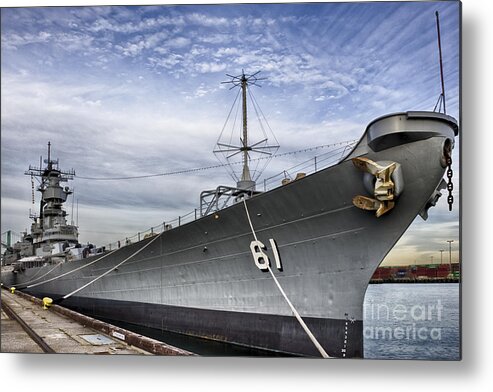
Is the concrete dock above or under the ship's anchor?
under

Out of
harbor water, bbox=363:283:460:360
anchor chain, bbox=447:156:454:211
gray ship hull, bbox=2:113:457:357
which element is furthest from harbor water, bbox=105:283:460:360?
anchor chain, bbox=447:156:454:211

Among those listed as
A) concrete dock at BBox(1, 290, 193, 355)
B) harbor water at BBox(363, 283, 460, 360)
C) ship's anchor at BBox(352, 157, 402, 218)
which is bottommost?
concrete dock at BBox(1, 290, 193, 355)

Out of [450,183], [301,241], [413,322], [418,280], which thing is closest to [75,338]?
[301,241]

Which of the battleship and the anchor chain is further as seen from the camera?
the battleship

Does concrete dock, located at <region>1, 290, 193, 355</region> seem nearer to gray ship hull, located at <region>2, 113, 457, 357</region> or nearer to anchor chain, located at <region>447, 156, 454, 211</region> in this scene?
gray ship hull, located at <region>2, 113, 457, 357</region>

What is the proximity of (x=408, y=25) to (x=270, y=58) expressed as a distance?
143cm

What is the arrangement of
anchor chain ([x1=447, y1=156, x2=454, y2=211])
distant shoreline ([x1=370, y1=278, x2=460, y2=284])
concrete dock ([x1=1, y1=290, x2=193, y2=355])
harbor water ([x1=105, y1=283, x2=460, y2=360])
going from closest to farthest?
distant shoreline ([x1=370, y1=278, x2=460, y2=284]) < harbor water ([x1=105, y1=283, x2=460, y2=360]) < anchor chain ([x1=447, y1=156, x2=454, y2=211]) < concrete dock ([x1=1, y1=290, x2=193, y2=355])

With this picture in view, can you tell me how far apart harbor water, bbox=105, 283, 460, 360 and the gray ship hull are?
0.21 metres

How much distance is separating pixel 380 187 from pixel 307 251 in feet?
4.21

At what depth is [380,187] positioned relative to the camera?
4.48 m

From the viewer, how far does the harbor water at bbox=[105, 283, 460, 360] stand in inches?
165

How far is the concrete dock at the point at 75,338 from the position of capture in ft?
16.4

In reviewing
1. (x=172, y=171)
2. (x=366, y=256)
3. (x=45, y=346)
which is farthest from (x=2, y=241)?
(x=366, y=256)

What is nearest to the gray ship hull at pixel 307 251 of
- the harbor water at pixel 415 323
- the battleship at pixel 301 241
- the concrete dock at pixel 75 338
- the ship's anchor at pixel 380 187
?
the battleship at pixel 301 241
